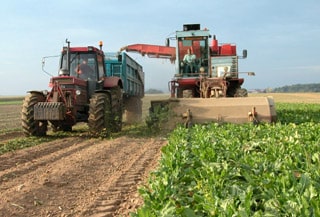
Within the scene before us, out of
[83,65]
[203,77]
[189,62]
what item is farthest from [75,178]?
[189,62]

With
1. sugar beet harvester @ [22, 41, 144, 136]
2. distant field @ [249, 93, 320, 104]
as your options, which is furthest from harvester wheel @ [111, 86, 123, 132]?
distant field @ [249, 93, 320, 104]

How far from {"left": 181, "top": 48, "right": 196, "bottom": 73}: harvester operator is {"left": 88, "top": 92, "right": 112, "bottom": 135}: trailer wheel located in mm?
3644

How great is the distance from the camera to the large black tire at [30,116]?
11.0 metres

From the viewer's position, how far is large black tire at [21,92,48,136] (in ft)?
36.1

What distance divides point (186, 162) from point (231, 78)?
8.76 metres

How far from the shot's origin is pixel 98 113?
1073cm

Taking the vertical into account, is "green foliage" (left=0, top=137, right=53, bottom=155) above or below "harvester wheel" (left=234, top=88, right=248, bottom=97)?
below

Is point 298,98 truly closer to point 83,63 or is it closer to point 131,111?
point 131,111

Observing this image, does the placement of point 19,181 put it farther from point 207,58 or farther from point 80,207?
point 207,58

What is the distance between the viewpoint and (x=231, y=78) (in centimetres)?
1304

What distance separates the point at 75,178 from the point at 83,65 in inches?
249

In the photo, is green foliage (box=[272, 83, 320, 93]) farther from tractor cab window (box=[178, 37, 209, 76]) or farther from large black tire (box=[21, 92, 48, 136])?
large black tire (box=[21, 92, 48, 136])

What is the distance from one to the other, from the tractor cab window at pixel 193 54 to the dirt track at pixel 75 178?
4370mm

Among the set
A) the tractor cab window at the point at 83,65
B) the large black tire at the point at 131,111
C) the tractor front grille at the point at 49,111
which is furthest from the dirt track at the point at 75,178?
the large black tire at the point at 131,111
